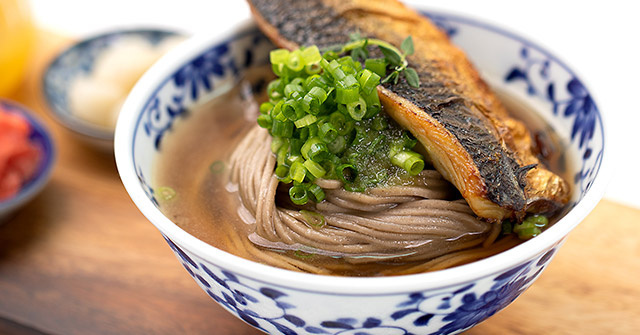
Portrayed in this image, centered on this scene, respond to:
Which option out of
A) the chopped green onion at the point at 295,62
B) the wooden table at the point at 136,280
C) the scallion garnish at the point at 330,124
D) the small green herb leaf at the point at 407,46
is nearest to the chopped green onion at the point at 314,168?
the scallion garnish at the point at 330,124

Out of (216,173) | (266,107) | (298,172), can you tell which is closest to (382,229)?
(298,172)

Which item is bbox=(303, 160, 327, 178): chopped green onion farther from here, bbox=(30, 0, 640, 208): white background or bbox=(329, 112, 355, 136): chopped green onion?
bbox=(30, 0, 640, 208): white background

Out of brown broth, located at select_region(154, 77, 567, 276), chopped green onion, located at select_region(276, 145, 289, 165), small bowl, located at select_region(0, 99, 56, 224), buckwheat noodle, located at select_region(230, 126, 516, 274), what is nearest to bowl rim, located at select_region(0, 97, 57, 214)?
small bowl, located at select_region(0, 99, 56, 224)

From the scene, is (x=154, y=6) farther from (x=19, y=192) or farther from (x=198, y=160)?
(x=198, y=160)

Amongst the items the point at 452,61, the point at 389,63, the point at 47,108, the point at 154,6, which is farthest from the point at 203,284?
the point at 154,6

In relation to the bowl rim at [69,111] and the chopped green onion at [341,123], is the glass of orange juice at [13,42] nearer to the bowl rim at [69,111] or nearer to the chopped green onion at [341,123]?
the bowl rim at [69,111]
